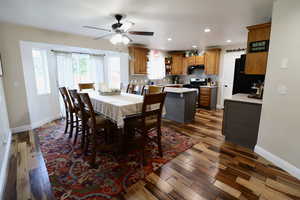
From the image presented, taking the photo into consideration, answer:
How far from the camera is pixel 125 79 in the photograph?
5.07m

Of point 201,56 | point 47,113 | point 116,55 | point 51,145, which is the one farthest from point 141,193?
point 201,56

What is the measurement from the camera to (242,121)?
2.56 metres

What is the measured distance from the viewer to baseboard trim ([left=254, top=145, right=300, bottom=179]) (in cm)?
185

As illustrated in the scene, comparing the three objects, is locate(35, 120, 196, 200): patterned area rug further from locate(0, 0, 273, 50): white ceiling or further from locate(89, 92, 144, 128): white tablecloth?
locate(0, 0, 273, 50): white ceiling

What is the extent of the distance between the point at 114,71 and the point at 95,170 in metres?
3.89

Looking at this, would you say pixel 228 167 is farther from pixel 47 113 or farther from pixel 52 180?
pixel 47 113

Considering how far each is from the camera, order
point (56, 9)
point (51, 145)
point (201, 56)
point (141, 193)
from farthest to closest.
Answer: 1. point (201, 56)
2. point (51, 145)
3. point (56, 9)
4. point (141, 193)

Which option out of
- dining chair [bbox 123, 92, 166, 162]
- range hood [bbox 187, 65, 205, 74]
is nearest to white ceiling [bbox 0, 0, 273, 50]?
dining chair [bbox 123, 92, 166, 162]

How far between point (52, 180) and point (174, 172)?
1590 mm

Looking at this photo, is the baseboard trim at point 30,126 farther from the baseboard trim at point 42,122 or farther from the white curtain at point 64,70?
the white curtain at point 64,70

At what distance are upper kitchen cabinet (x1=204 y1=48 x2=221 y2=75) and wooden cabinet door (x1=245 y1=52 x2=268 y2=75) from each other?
2.79 m

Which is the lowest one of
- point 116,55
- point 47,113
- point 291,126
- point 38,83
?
point 47,113

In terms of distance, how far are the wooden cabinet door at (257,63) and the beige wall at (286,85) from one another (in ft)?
1.49

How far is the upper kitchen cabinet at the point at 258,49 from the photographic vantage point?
252 cm
